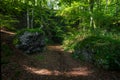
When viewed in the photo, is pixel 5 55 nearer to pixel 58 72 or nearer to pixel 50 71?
pixel 50 71

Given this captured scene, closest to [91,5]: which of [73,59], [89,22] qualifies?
[89,22]

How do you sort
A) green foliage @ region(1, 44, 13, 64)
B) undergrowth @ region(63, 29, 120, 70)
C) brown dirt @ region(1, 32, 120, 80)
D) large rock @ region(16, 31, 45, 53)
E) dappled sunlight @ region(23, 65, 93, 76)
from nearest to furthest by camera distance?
brown dirt @ region(1, 32, 120, 80)
dappled sunlight @ region(23, 65, 93, 76)
green foliage @ region(1, 44, 13, 64)
undergrowth @ region(63, 29, 120, 70)
large rock @ region(16, 31, 45, 53)

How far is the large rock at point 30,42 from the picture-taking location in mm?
13152

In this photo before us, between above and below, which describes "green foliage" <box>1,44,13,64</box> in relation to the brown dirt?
above

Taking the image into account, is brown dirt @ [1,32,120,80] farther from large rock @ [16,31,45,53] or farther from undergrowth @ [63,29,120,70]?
large rock @ [16,31,45,53]

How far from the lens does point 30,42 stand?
1374cm

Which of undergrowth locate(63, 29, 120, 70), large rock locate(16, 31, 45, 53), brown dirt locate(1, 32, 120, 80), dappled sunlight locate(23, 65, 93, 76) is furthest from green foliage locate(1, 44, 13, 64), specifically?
undergrowth locate(63, 29, 120, 70)

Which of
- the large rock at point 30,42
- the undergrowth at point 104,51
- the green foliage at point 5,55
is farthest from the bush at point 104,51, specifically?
the green foliage at point 5,55

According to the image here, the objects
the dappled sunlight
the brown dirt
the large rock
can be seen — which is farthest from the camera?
the large rock

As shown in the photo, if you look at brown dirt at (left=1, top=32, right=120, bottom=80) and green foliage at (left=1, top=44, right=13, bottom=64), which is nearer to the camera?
brown dirt at (left=1, top=32, right=120, bottom=80)

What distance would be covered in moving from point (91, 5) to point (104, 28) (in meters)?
2.87

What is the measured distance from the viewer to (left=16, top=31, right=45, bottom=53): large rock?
13.2m

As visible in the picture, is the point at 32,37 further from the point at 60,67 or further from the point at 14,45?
the point at 60,67

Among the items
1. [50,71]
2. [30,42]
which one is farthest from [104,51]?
[30,42]
